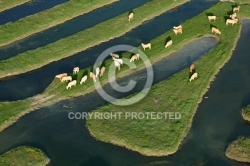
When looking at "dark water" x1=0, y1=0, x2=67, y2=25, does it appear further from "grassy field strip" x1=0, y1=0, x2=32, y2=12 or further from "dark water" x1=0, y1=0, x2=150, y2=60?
"dark water" x1=0, y1=0, x2=150, y2=60

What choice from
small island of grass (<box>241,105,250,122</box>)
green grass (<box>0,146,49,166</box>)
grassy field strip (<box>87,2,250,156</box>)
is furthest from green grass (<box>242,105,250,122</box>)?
green grass (<box>0,146,49,166</box>)

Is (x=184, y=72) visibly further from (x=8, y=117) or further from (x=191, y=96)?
(x=8, y=117)

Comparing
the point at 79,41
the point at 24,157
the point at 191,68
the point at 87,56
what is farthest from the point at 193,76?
the point at 24,157

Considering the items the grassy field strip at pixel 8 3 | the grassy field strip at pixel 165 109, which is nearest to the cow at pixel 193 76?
the grassy field strip at pixel 165 109

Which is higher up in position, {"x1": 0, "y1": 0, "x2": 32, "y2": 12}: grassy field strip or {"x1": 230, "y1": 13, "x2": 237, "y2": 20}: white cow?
{"x1": 0, "y1": 0, "x2": 32, "y2": 12}: grassy field strip

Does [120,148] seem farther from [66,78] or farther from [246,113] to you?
[246,113]

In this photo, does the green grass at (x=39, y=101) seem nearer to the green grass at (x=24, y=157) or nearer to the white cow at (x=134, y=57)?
the white cow at (x=134, y=57)
